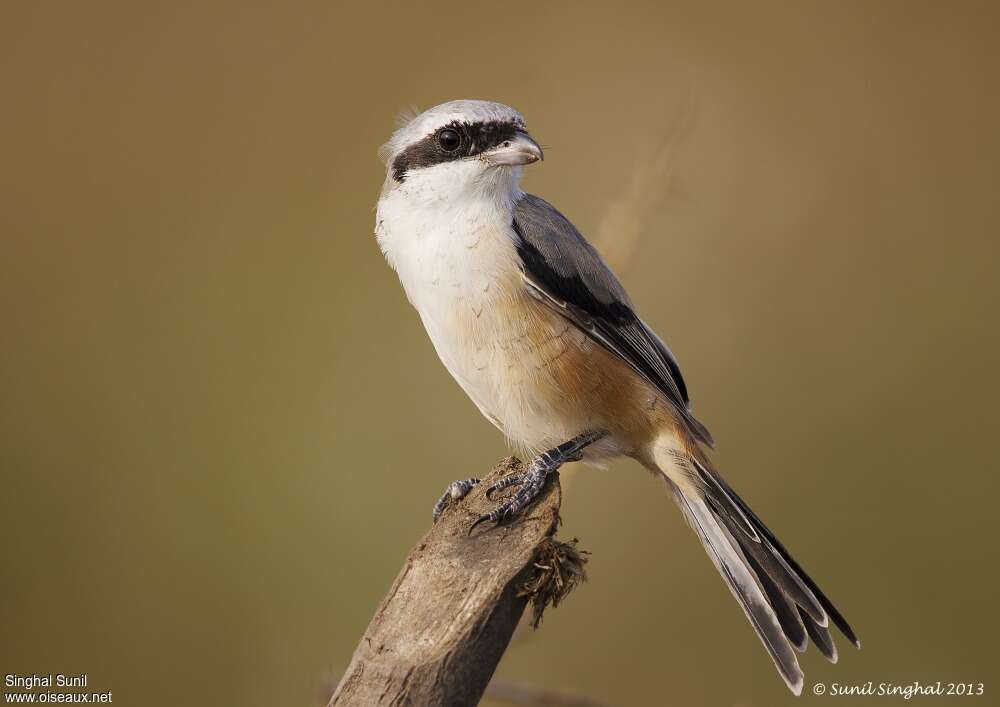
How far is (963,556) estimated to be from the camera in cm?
434

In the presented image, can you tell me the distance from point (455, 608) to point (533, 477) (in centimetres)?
79

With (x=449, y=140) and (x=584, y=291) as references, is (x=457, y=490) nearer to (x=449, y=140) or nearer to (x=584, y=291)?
(x=584, y=291)

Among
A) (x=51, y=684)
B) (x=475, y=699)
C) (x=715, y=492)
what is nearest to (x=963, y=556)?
(x=715, y=492)

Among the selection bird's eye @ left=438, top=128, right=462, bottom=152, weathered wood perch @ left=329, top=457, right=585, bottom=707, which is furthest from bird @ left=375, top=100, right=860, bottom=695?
weathered wood perch @ left=329, top=457, right=585, bottom=707

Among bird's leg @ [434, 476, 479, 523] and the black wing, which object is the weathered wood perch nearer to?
bird's leg @ [434, 476, 479, 523]

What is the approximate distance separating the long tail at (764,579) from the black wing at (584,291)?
0.23m

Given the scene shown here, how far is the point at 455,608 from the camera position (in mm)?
2100

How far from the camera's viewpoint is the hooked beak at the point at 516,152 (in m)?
3.14

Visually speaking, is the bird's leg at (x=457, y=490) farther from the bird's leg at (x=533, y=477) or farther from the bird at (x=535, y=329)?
the bird's leg at (x=533, y=477)

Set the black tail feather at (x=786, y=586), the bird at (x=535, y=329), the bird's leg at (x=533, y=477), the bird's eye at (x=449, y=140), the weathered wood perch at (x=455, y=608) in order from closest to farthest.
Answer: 1. the weathered wood perch at (x=455, y=608)
2. the bird's leg at (x=533, y=477)
3. the black tail feather at (x=786, y=586)
4. the bird at (x=535, y=329)
5. the bird's eye at (x=449, y=140)

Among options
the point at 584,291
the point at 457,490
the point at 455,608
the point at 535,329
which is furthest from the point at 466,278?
the point at 455,608

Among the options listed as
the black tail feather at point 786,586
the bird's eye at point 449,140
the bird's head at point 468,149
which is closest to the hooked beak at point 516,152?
the bird's head at point 468,149

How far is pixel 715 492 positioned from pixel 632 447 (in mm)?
322

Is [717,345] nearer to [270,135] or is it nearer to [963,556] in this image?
[963,556]
